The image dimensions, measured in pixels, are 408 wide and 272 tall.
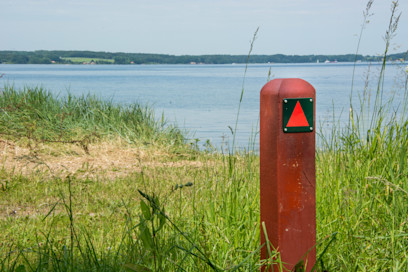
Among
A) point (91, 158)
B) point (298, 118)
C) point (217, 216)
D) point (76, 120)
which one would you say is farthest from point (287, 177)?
point (76, 120)

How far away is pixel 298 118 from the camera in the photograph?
7.73ft

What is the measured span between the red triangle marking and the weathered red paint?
0.05 metres

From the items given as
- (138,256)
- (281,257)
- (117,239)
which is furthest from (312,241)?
(117,239)

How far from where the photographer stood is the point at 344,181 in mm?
3639

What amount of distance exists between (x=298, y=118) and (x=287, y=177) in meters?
0.31

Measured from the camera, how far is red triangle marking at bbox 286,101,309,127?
235cm

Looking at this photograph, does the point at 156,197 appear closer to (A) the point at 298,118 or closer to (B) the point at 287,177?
(B) the point at 287,177

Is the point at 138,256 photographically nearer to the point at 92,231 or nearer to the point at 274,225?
the point at 274,225

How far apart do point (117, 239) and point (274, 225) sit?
1.83 metres

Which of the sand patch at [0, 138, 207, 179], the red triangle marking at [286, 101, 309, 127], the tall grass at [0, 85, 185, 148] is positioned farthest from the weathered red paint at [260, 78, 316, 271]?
A: the tall grass at [0, 85, 185, 148]

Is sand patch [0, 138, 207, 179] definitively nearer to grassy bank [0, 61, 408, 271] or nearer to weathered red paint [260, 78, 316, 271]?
grassy bank [0, 61, 408, 271]

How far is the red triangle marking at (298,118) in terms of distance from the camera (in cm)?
235

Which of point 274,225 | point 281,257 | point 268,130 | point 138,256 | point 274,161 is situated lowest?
point 138,256

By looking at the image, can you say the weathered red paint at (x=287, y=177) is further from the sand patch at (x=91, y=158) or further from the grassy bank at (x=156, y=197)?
the sand patch at (x=91, y=158)
